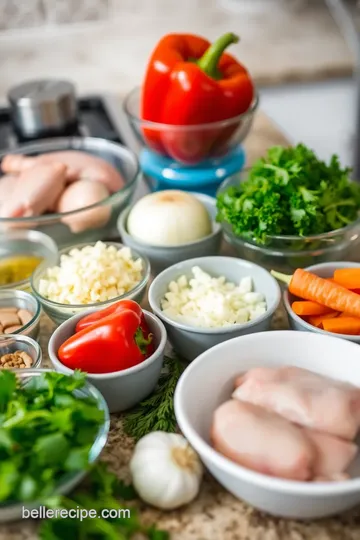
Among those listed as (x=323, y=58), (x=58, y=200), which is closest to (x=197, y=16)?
(x=323, y=58)

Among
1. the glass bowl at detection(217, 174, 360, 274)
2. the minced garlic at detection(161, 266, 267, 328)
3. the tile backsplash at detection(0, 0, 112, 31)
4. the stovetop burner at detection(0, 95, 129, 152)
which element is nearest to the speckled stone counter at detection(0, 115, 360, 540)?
the minced garlic at detection(161, 266, 267, 328)

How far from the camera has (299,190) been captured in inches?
44.6

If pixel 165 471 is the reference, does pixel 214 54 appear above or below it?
above

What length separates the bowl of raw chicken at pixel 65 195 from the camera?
124cm

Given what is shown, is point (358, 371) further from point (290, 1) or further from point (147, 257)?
point (290, 1)

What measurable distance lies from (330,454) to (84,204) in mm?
731

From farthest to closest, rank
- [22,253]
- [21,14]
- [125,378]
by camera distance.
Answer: [21,14], [22,253], [125,378]

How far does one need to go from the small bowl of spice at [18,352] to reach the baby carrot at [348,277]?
1.57 ft

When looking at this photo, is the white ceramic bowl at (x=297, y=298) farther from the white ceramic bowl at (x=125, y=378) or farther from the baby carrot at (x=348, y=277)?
the white ceramic bowl at (x=125, y=378)

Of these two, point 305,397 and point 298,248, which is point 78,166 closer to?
point 298,248

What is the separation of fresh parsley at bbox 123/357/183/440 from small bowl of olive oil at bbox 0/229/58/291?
34cm

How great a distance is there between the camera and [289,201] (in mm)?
1135

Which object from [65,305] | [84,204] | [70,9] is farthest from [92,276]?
[70,9]

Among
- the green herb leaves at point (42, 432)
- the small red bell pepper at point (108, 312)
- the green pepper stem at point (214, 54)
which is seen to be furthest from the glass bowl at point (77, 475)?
the green pepper stem at point (214, 54)
